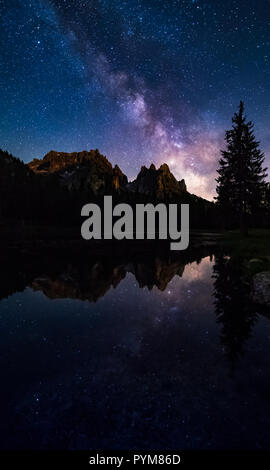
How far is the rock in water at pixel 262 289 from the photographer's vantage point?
29.5 feet

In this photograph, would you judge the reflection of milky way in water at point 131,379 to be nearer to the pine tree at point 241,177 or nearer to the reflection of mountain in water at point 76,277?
the reflection of mountain in water at point 76,277

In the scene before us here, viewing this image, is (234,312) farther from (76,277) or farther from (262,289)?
(76,277)

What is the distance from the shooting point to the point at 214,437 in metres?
3.40

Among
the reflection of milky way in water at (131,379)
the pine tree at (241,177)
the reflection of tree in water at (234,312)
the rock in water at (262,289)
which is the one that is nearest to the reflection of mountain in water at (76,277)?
the reflection of milky way in water at (131,379)

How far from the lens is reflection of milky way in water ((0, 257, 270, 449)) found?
3496 millimetres

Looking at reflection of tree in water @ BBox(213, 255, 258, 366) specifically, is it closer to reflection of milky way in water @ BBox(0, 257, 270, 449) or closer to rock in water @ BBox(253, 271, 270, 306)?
reflection of milky way in water @ BBox(0, 257, 270, 449)

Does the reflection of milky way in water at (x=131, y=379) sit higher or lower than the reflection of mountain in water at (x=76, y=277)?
lower

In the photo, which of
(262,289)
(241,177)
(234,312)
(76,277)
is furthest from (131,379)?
(241,177)

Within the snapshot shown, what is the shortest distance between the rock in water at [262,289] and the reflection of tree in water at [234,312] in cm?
38

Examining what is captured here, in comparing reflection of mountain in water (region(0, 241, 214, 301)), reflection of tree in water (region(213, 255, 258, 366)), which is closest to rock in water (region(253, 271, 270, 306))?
reflection of tree in water (region(213, 255, 258, 366))

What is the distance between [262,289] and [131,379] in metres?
7.19
